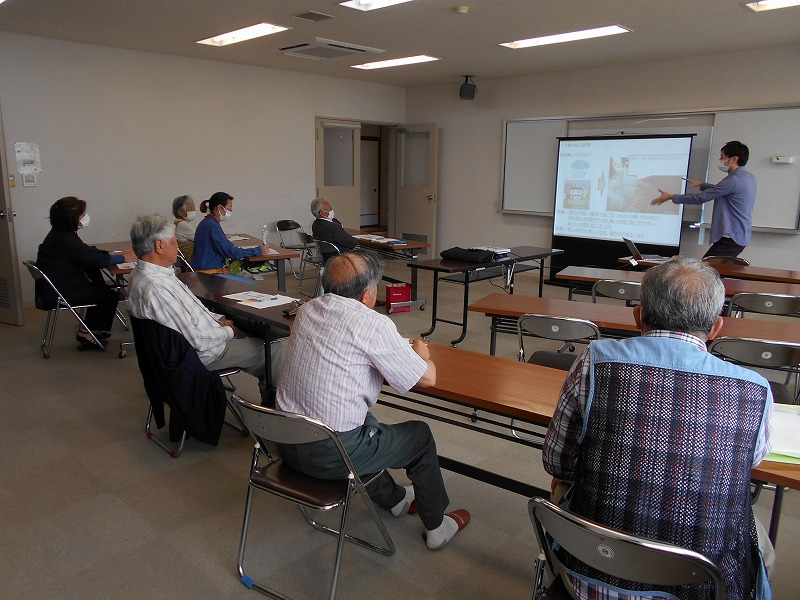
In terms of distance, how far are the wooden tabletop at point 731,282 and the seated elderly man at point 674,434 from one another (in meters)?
2.53

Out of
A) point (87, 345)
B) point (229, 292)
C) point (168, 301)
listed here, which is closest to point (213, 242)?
point (87, 345)

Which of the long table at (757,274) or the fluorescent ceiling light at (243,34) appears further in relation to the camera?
the fluorescent ceiling light at (243,34)

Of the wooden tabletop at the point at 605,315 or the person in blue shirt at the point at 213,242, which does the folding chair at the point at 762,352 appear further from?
the person in blue shirt at the point at 213,242

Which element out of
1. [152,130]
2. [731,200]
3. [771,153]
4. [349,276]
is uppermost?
[152,130]

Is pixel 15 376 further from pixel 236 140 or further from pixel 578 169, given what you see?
pixel 578 169

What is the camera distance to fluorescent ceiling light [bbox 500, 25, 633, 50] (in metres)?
5.41

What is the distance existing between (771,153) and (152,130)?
6.58 m

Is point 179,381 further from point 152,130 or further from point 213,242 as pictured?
point 152,130

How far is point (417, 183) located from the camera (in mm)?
9516

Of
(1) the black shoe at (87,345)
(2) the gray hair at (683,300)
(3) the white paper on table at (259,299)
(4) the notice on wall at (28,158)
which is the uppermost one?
(4) the notice on wall at (28,158)

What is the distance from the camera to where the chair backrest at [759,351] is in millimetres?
2555

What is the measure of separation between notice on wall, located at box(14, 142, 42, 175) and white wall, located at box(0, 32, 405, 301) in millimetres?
58

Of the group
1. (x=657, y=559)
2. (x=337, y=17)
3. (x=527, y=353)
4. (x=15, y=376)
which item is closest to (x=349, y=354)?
(x=657, y=559)

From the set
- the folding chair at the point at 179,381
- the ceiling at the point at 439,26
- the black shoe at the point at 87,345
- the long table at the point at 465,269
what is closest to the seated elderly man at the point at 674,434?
the folding chair at the point at 179,381
